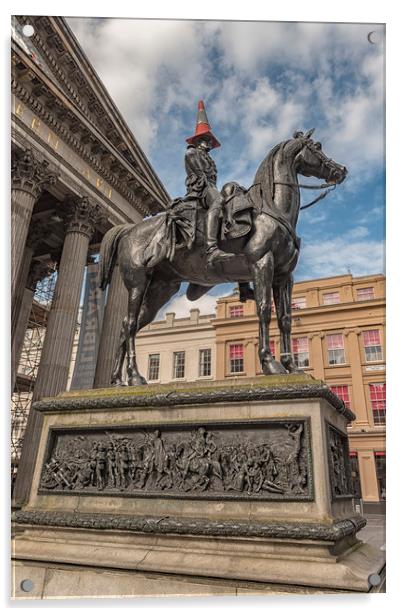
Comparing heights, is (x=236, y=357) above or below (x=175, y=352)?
below

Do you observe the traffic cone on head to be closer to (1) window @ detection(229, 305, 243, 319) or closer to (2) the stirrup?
(2) the stirrup

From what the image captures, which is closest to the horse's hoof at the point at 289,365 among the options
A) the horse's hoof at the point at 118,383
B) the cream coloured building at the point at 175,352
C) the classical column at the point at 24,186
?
the horse's hoof at the point at 118,383

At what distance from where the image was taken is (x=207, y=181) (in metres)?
6.03

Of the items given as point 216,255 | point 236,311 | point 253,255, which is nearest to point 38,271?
point 236,311

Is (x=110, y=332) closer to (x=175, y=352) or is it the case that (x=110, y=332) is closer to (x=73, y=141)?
Result: (x=73, y=141)

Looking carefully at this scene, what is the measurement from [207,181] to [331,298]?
1185 inches

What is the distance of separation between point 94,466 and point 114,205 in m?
16.9

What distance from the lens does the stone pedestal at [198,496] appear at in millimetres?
3471

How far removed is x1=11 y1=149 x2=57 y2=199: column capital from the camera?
577 inches

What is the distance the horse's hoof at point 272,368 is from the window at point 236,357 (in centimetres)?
3077

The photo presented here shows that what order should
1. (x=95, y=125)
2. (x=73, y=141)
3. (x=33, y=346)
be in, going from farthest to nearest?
(x=33, y=346), (x=95, y=125), (x=73, y=141)

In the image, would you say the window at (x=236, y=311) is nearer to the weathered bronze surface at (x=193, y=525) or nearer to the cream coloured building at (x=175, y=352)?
the cream coloured building at (x=175, y=352)
